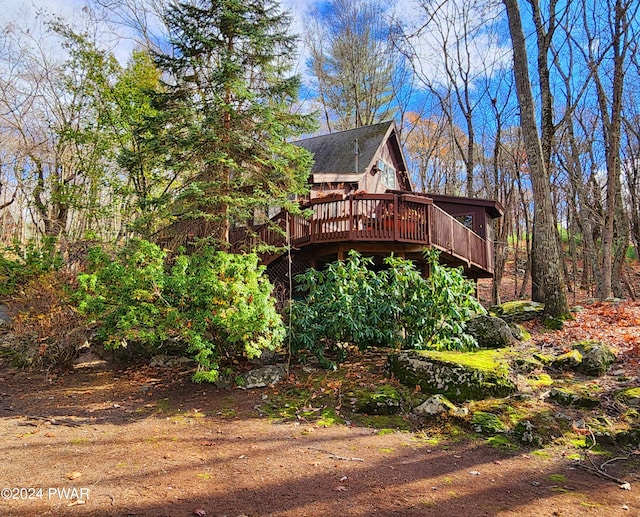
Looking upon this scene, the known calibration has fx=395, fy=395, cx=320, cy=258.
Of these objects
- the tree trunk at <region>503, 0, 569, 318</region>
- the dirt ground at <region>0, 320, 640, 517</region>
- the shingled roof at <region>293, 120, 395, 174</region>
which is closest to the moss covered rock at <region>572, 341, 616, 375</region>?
the dirt ground at <region>0, 320, 640, 517</region>

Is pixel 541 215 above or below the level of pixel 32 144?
below

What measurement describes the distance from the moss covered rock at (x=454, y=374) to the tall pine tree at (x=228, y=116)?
13.7 feet

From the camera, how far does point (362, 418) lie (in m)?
4.84

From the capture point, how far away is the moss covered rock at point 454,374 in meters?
5.11

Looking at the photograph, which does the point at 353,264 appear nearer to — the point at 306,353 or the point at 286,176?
the point at 306,353

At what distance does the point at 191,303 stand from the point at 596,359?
19.9 feet

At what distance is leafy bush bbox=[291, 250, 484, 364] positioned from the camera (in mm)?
6344

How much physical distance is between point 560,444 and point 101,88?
14.1 meters

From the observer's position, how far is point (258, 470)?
347 cm

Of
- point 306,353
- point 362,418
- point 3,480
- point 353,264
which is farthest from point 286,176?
point 3,480

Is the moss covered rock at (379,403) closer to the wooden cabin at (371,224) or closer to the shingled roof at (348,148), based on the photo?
the wooden cabin at (371,224)

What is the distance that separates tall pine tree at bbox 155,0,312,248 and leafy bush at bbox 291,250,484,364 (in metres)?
2.51

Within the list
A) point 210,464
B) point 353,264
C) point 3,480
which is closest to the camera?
point 3,480

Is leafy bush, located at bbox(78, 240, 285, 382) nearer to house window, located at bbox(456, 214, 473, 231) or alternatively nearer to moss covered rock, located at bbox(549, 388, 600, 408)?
moss covered rock, located at bbox(549, 388, 600, 408)
